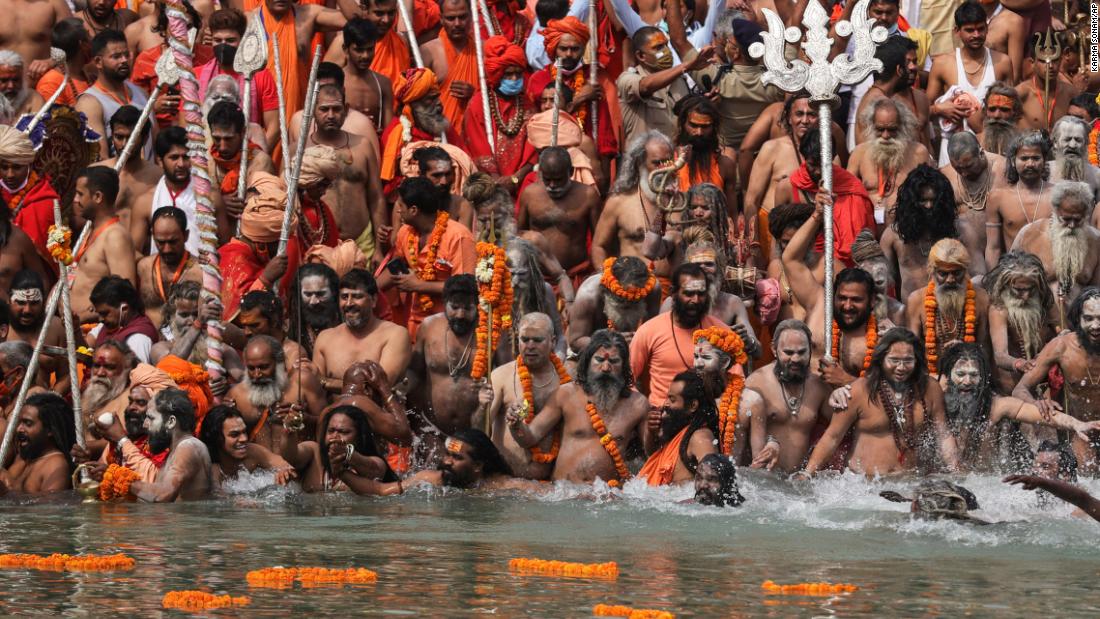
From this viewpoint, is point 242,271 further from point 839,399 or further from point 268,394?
point 839,399

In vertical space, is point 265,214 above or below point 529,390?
above

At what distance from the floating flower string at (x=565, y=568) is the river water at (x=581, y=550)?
0.27ft

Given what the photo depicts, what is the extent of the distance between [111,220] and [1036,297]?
5530 millimetres

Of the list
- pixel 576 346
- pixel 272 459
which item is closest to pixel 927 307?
pixel 576 346

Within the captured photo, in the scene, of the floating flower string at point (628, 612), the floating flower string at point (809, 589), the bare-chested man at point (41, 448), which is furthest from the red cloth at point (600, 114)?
the floating flower string at point (628, 612)

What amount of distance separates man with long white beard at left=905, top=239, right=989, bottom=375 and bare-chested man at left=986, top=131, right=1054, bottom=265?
A: 0.63 m

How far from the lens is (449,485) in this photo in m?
12.6

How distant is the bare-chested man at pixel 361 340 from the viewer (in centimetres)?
1307

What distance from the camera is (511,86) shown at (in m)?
15.1

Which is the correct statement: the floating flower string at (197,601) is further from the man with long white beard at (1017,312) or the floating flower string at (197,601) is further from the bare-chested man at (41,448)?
the man with long white beard at (1017,312)

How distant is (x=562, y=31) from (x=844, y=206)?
2345 millimetres

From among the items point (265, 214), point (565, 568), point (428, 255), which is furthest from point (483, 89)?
point (565, 568)

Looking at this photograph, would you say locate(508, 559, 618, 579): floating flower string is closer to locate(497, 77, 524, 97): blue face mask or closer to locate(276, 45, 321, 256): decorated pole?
locate(276, 45, 321, 256): decorated pole

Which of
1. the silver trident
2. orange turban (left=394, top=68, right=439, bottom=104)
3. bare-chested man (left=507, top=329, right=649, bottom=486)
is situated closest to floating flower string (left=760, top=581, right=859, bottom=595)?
bare-chested man (left=507, top=329, right=649, bottom=486)
